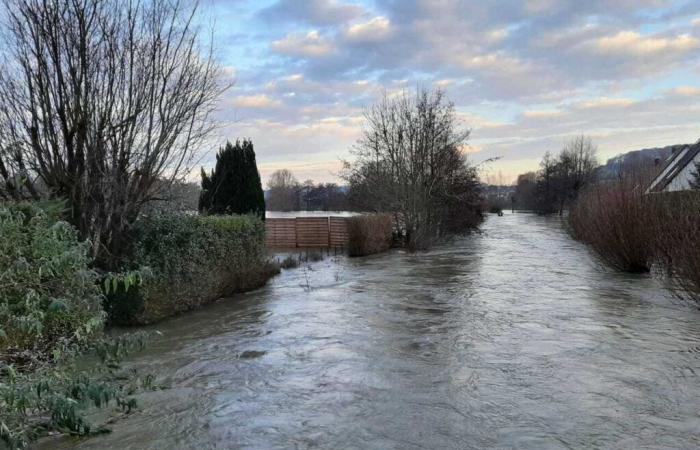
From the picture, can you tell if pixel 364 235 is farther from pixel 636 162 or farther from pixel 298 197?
pixel 298 197

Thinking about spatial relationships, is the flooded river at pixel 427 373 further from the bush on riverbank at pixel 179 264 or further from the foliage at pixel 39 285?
the foliage at pixel 39 285

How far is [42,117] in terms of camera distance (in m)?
7.61

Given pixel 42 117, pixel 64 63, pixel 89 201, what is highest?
pixel 64 63

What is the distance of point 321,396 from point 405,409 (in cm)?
78

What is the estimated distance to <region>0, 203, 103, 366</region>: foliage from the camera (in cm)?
315

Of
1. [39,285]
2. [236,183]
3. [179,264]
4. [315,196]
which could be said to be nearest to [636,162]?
[236,183]

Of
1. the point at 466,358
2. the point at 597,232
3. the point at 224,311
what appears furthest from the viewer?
the point at 597,232

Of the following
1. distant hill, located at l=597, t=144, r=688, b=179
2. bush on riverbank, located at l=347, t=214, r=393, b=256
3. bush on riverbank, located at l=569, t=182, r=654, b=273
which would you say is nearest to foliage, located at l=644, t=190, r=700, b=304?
bush on riverbank, located at l=569, t=182, r=654, b=273

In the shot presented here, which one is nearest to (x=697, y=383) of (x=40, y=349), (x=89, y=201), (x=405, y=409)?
(x=405, y=409)

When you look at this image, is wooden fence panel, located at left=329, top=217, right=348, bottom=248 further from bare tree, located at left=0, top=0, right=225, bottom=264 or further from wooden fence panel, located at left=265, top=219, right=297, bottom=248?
bare tree, located at left=0, top=0, right=225, bottom=264

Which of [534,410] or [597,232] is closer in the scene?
[534,410]

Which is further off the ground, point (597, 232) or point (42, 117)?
point (42, 117)

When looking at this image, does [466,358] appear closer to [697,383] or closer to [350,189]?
[697,383]

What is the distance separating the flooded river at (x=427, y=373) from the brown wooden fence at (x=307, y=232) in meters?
12.2
